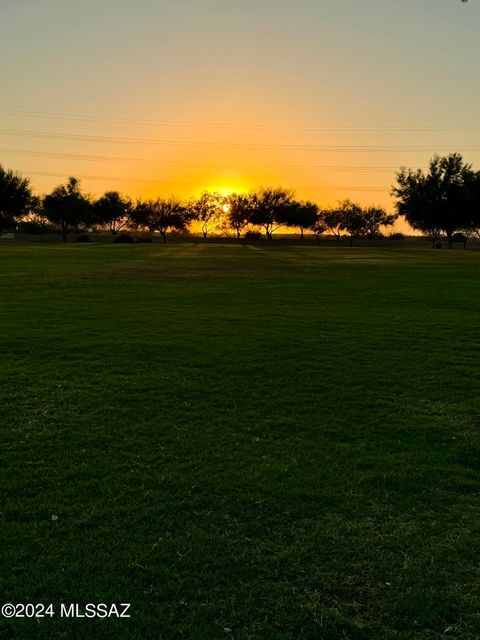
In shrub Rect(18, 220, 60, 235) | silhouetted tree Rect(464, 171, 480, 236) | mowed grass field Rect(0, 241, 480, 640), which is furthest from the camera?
shrub Rect(18, 220, 60, 235)

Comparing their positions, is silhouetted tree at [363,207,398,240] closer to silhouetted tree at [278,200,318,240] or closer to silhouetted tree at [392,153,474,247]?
silhouetted tree at [278,200,318,240]

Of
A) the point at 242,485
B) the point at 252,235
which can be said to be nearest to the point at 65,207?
the point at 252,235

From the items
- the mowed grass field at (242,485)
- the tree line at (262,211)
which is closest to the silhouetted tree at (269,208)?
the tree line at (262,211)

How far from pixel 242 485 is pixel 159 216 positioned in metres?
138

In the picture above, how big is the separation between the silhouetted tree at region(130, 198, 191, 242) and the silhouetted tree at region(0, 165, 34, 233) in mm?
42815

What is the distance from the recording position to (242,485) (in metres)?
5.74

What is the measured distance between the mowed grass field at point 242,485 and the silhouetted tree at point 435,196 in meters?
83.5

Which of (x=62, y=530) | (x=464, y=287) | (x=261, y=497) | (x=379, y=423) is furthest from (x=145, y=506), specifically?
(x=464, y=287)

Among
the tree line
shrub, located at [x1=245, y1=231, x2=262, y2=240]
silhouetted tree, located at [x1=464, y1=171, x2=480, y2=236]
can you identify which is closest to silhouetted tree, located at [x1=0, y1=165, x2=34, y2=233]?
the tree line

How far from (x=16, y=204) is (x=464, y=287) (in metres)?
85.3

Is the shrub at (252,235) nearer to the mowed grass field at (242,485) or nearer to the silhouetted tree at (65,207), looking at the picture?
the silhouetted tree at (65,207)

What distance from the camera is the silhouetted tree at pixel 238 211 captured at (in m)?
136

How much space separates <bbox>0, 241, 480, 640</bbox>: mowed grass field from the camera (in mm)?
3943

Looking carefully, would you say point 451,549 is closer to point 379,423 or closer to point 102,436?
point 379,423
